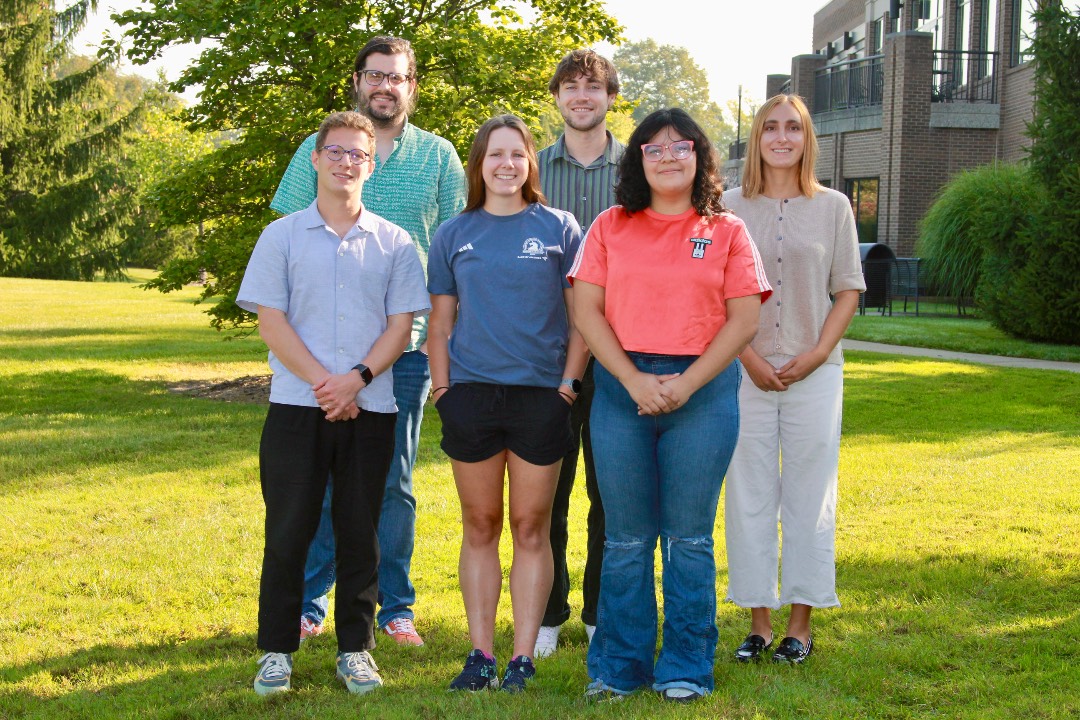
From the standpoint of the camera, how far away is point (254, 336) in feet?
65.3

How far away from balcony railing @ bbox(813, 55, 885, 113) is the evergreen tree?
82.1 feet

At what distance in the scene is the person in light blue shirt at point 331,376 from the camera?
3953mm

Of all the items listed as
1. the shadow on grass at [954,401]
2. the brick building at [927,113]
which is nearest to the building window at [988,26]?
the brick building at [927,113]

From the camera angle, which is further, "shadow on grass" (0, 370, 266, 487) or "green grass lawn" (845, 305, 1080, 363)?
"green grass lawn" (845, 305, 1080, 363)

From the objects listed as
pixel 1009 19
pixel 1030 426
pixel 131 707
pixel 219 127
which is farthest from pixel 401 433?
pixel 1009 19

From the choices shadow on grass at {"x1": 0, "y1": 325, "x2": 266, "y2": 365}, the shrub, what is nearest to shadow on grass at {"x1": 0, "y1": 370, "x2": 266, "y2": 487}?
shadow on grass at {"x1": 0, "y1": 325, "x2": 266, "y2": 365}

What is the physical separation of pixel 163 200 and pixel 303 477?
29.1ft

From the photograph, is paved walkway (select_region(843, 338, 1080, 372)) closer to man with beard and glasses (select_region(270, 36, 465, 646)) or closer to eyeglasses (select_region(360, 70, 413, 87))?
man with beard and glasses (select_region(270, 36, 465, 646))

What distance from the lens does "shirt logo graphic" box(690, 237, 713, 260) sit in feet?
12.3

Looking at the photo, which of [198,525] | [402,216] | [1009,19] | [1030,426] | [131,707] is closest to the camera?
[131,707]

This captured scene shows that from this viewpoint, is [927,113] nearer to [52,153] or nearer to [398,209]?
[398,209]

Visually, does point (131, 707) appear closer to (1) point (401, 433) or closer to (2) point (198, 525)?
(1) point (401, 433)

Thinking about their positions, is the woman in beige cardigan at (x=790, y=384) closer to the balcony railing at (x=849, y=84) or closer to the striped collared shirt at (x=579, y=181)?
the striped collared shirt at (x=579, y=181)

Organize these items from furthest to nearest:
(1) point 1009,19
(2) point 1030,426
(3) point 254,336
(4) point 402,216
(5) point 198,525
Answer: (1) point 1009,19, (3) point 254,336, (2) point 1030,426, (5) point 198,525, (4) point 402,216
